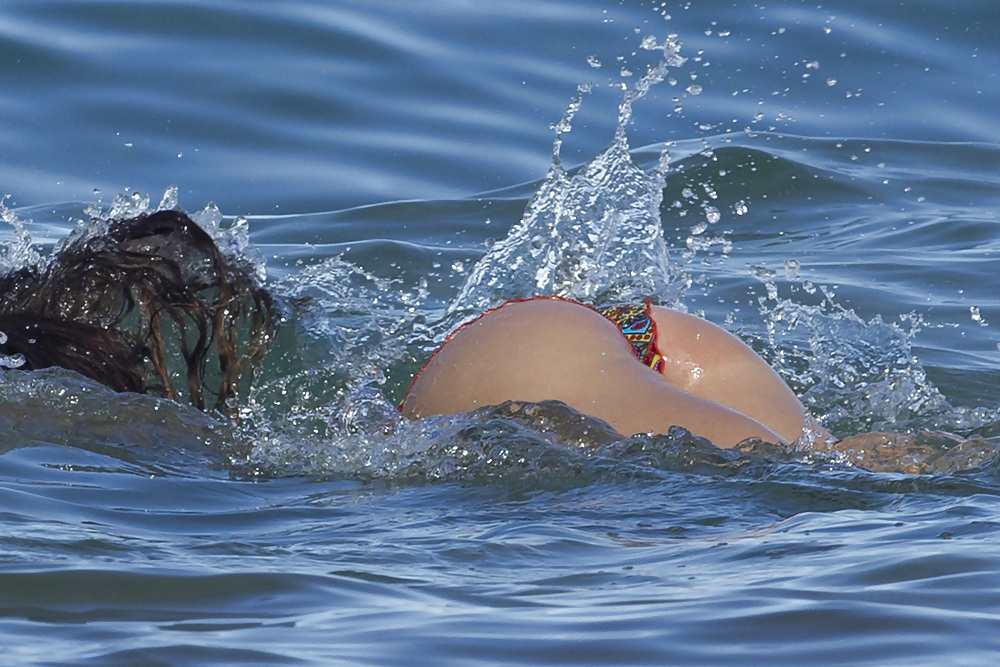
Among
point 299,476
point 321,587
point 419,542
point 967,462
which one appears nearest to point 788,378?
point 967,462

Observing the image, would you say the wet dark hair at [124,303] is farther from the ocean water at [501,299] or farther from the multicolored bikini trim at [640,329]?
the multicolored bikini trim at [640,329]

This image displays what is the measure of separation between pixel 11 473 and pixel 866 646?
2.03 metres

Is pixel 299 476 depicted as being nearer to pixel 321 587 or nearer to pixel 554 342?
pixel 554 342

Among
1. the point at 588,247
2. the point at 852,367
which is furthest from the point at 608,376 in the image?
the point at 588,247

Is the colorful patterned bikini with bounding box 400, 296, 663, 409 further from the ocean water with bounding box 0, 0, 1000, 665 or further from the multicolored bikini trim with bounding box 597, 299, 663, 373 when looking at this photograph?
the ocean water with bounding box 0, 0, 1000, 665

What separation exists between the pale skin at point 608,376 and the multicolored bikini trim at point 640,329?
0.03 m

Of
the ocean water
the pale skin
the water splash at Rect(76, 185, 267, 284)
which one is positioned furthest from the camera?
the water splash at Rect(76, 185, 267, 284)

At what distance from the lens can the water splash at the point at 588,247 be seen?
589 centimetres

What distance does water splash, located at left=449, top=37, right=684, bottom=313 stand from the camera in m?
5.89

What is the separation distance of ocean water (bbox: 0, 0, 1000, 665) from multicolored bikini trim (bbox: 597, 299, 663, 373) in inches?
18.1

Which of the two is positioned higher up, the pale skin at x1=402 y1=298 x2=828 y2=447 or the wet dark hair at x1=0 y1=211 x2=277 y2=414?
the wet dark hair at x1=0 y1=211 x2=277 y2=414

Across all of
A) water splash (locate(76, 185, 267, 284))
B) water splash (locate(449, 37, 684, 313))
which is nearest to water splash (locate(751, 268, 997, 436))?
water splash (locate(449, 37, 684, 313))

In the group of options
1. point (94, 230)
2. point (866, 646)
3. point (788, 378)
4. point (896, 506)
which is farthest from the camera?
point (788, 378)

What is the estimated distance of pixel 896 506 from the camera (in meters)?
3.28
